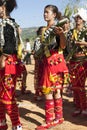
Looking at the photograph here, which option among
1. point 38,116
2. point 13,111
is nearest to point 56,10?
point 13,111

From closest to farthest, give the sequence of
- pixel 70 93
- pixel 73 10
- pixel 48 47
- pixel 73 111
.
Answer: pixel 48 47
pixel 73 10
pixel 73 111
pixel 70 93

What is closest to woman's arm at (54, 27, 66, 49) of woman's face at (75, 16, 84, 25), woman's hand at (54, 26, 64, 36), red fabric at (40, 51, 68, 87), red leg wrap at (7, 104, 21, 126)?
woman's hand at (54, 26, 64, 36)

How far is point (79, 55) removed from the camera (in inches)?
276

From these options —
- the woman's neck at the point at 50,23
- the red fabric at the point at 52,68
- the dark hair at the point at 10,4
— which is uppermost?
the dark hair at the point at 10,4

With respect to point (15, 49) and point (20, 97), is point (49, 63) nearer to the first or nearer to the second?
point (15, 49)

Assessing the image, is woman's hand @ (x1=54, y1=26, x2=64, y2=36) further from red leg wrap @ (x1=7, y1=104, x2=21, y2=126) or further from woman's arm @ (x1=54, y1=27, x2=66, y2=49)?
red leg wrap @ (x1=7, y1=104, x2=21, y2=126)

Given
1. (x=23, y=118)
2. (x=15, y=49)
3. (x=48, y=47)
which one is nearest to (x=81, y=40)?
(x=48, y=47)

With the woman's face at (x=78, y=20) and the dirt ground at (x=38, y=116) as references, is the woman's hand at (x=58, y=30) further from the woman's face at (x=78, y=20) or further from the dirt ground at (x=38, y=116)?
the dirt ground at (x=38, y=116)

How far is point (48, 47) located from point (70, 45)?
81cm

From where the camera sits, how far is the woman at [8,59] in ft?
19.3

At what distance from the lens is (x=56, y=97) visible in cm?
660

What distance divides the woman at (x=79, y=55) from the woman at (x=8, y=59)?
1284 mm

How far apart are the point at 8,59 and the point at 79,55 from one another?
1557 millimetres

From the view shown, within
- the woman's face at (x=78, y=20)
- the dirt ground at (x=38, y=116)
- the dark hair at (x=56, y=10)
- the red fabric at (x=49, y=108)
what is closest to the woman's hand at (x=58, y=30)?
the dark hair at (x=56, y=10)
